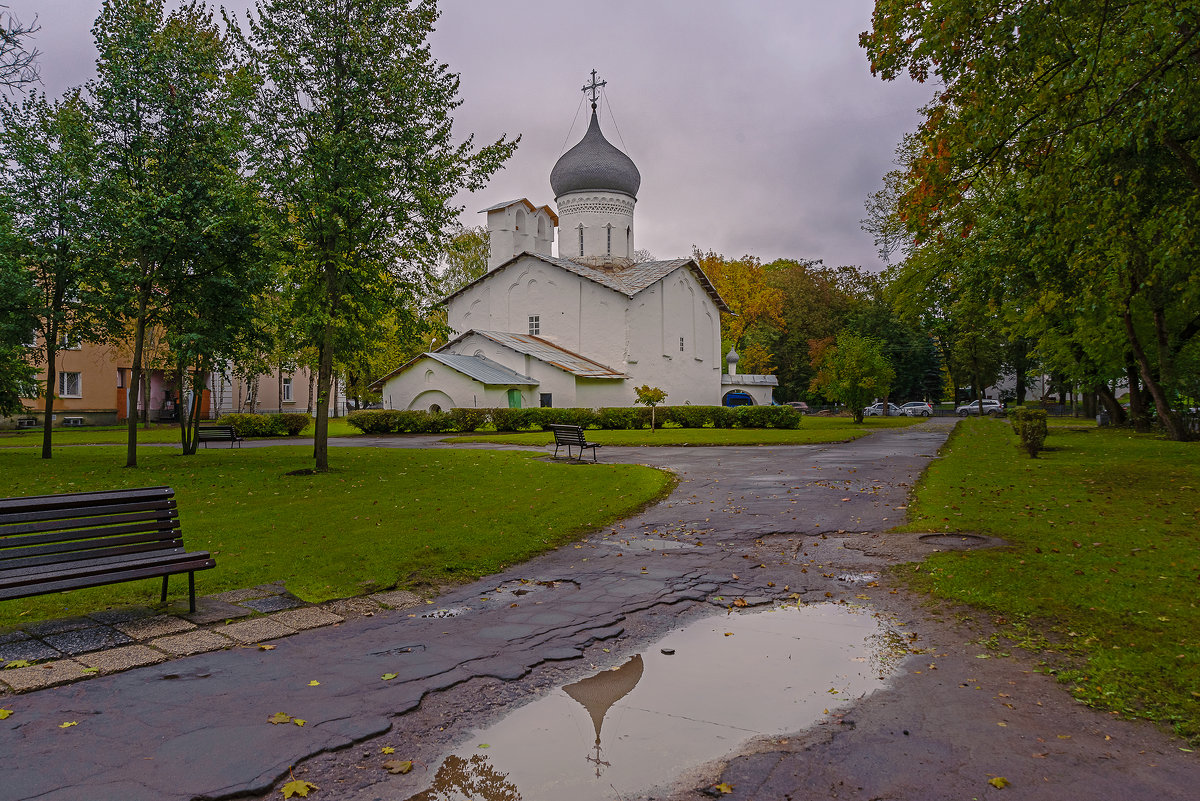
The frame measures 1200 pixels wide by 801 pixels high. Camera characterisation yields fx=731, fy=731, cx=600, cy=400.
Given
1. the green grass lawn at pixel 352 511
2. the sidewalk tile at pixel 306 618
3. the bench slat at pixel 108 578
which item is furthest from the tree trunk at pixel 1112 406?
the bench slat at pixel 108 578

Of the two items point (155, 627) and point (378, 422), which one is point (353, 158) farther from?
point (378, 422)

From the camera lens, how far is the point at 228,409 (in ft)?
161

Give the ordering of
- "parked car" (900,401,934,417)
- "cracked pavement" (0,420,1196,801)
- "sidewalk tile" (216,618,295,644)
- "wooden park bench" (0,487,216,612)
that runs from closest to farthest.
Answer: "cracked pavement" (0,420,1196,801) → "wooden park bench" (0,487,216,612) → "sidewalk tile" (216,618,295,644) → "parked car" (900,401,934,417)

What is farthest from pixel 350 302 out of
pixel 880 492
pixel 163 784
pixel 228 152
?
pixel 163 784

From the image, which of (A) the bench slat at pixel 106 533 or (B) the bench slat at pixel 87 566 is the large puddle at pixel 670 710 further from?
(A) the bench slat at pixel 106 533

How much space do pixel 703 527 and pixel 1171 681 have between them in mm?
5885

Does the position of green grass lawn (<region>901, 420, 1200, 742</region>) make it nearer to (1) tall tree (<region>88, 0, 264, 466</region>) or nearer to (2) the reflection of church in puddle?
(2) the reflection of church in puddle

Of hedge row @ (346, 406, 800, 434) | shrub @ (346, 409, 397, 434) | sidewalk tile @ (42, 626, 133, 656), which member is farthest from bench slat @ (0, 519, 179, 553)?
shrub @ (346, 409, 397, 434)

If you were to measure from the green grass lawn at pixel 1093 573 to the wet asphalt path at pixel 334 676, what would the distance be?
1.49 meters

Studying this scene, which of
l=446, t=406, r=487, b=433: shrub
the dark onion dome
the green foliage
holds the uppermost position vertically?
the dark onion dome

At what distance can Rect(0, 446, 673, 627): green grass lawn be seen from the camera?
7.03m

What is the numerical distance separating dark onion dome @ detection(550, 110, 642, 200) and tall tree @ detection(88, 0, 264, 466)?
118 feet

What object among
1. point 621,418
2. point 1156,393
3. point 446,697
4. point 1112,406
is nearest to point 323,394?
point 446,697

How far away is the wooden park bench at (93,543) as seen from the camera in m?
5.14
